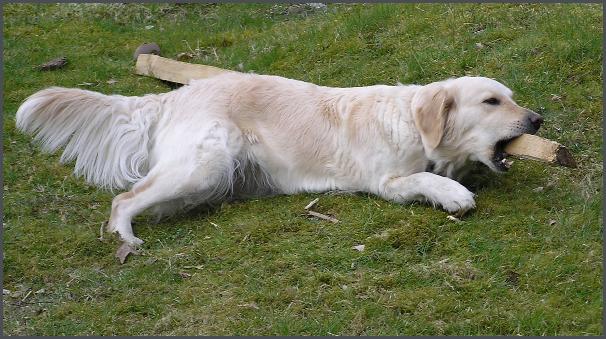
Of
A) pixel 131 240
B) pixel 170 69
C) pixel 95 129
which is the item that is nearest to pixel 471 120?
pixel 131 240

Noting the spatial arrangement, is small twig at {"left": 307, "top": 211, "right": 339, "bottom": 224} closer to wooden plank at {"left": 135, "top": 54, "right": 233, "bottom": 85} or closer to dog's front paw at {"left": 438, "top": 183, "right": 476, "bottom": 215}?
dog's front paw at {"left": 438, "top": 183, "right": 476, "bottom": 215}

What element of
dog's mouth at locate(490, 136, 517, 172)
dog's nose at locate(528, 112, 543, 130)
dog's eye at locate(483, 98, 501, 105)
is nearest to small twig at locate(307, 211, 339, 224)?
dog's mouth at locate(490, 136, 517, 172)

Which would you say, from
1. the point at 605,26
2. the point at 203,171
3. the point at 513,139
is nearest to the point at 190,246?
the point at 203,171

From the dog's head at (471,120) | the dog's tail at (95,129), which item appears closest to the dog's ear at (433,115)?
the dog's head at (471,120)

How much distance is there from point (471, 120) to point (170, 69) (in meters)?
3.67

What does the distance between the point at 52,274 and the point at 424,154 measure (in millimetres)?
2623

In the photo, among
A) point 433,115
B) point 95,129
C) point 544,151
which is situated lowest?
point 95,129

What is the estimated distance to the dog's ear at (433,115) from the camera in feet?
21.1

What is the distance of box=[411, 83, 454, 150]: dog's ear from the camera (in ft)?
21.1

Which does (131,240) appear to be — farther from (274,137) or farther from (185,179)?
(274,137)

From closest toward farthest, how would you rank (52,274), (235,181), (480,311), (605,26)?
(480,311)
(52,274)
(235,181)
(605,26)

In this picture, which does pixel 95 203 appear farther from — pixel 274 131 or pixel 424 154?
pixel 424 154

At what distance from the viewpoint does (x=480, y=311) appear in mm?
4934

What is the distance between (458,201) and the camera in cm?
609
